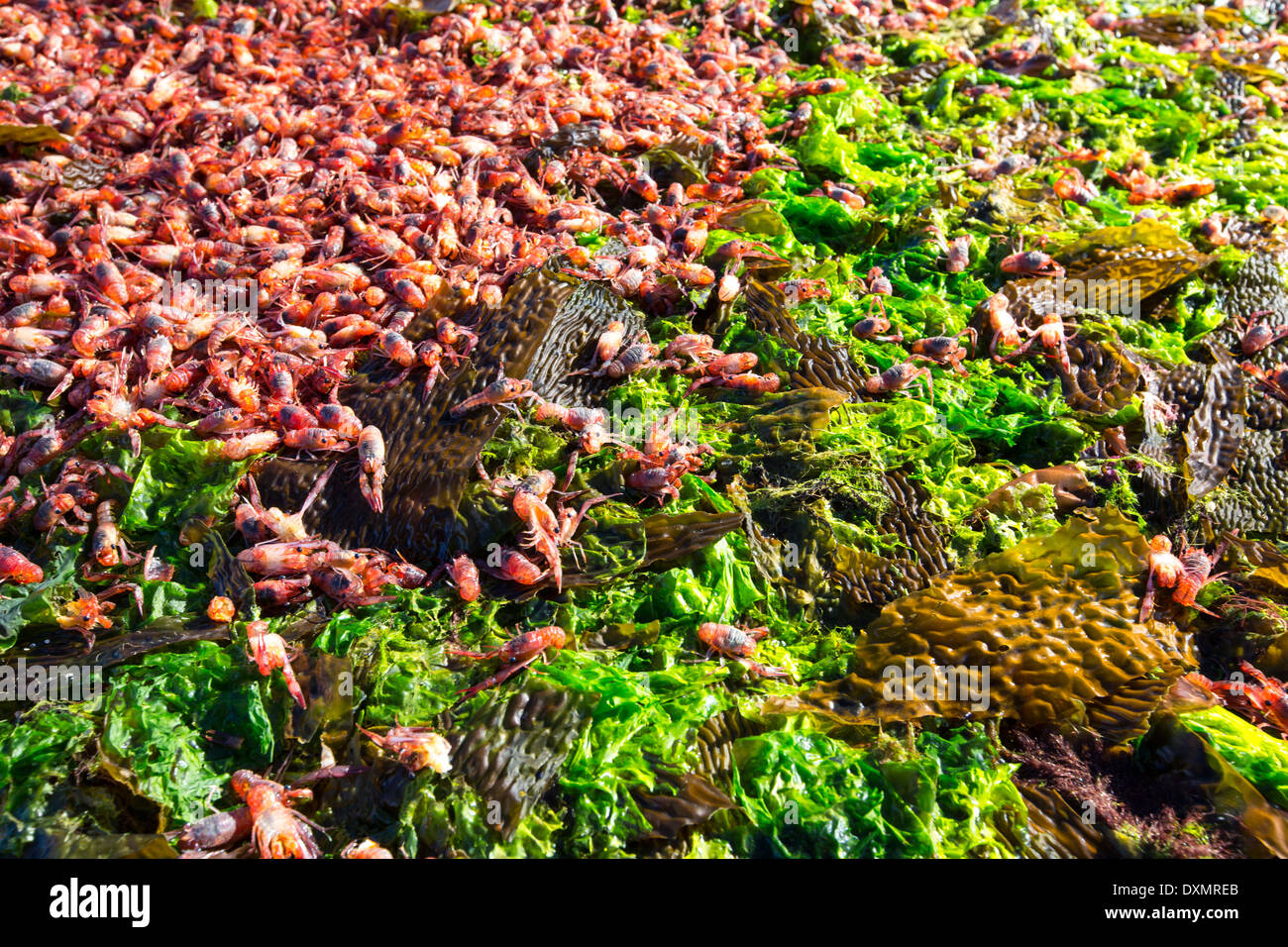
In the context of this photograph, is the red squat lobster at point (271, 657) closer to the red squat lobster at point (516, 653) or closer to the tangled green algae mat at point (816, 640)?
the tangled green algae mat at point (816, 640)

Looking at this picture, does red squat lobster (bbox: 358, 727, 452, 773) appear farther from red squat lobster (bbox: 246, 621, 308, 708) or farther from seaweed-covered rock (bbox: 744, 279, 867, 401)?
seaweed-covered rock (bbox: 744, 279, 867, 401)

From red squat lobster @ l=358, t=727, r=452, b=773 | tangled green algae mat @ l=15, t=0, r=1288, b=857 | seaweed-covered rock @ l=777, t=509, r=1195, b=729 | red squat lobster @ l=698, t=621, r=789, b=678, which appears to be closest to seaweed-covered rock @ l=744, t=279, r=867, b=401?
tangled green algae mat @ l=15, t=0, r=1288, b=857

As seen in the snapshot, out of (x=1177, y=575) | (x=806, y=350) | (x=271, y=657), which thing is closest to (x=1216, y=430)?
(x=1177, y=575)

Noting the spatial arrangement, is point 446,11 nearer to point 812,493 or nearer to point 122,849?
point 812,493

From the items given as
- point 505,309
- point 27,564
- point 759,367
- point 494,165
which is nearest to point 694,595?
point 759,367

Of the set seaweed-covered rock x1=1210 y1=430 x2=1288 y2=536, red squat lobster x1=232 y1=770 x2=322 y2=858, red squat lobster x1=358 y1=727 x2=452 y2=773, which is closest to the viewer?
red squat lobster x1=232 y1=770 x2=322 y2=858

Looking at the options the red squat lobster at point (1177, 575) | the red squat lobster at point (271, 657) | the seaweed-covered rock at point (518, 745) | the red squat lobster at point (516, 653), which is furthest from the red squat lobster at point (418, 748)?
the red squat lobster at point (1177, 575)
